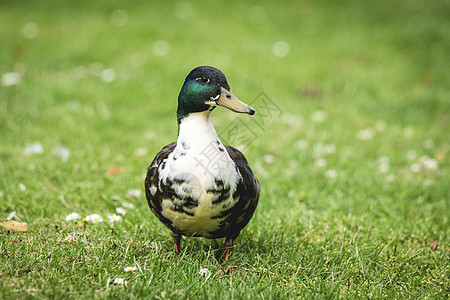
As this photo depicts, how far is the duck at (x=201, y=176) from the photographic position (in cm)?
230

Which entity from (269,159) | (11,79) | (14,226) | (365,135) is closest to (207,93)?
(14,226)

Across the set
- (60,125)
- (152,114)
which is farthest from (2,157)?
(152,114)

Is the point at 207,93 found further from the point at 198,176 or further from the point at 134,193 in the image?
the point at 134,193

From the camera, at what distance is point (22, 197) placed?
3424 mm

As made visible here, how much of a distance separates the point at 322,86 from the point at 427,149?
1.87 m

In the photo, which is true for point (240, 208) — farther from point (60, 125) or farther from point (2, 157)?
point (60, 125)

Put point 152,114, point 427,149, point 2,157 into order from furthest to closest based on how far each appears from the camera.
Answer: point 152,114
point 427,149
point 2,157

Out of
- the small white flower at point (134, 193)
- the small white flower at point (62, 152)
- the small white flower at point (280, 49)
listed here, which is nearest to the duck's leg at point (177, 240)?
the small white flower at point (134, 193)

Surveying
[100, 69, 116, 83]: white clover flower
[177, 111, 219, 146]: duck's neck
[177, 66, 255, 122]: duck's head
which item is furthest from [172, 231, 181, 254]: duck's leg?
[100, 69, 116, 83]: white clover flower

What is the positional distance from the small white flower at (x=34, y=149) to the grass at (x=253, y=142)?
3.4 inches

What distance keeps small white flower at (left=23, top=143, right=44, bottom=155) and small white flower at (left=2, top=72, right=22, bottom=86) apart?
5.43ft

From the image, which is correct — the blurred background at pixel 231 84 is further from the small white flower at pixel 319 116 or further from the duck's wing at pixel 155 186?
the duck's wing at pixel 155 186

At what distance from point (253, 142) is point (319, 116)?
1003 millimetres

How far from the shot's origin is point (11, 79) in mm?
5633
